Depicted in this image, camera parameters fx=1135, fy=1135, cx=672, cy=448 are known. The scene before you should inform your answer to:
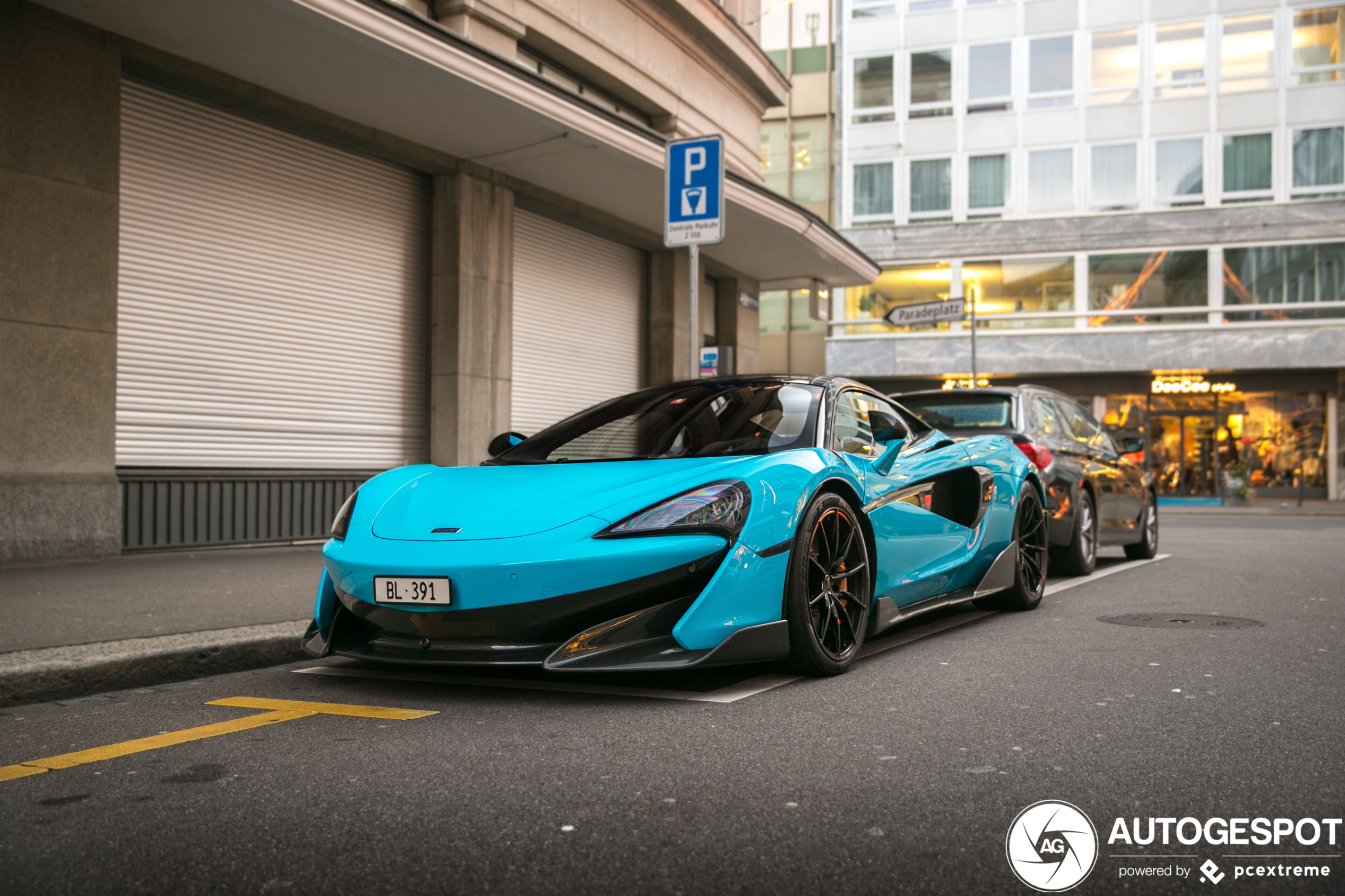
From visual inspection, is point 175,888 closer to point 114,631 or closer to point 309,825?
point 309,825

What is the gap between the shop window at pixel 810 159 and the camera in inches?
1378

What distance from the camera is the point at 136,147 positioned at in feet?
30.2

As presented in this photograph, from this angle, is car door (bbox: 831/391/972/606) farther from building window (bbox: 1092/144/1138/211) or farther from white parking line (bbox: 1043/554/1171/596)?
building window (bbox: 1092/144/1138/211)

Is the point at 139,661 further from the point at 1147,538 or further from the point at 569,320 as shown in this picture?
the point at 569,320

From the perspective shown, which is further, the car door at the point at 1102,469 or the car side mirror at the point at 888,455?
the car door at the point at 1102,469

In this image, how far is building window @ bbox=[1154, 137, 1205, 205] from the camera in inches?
1180

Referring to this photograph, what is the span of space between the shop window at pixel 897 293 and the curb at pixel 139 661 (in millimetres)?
27681

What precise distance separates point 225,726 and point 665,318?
13.1 meters

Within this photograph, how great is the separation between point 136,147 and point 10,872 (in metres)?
8.14

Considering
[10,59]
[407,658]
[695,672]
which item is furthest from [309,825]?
[10,59]

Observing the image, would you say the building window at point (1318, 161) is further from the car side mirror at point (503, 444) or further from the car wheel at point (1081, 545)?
the car side mirror at point (503, 444)

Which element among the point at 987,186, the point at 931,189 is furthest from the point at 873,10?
the point at 987,186

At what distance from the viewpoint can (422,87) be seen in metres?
9.77

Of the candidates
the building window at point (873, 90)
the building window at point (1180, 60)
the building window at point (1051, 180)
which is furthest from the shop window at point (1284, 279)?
the building window at point (873, 90)
